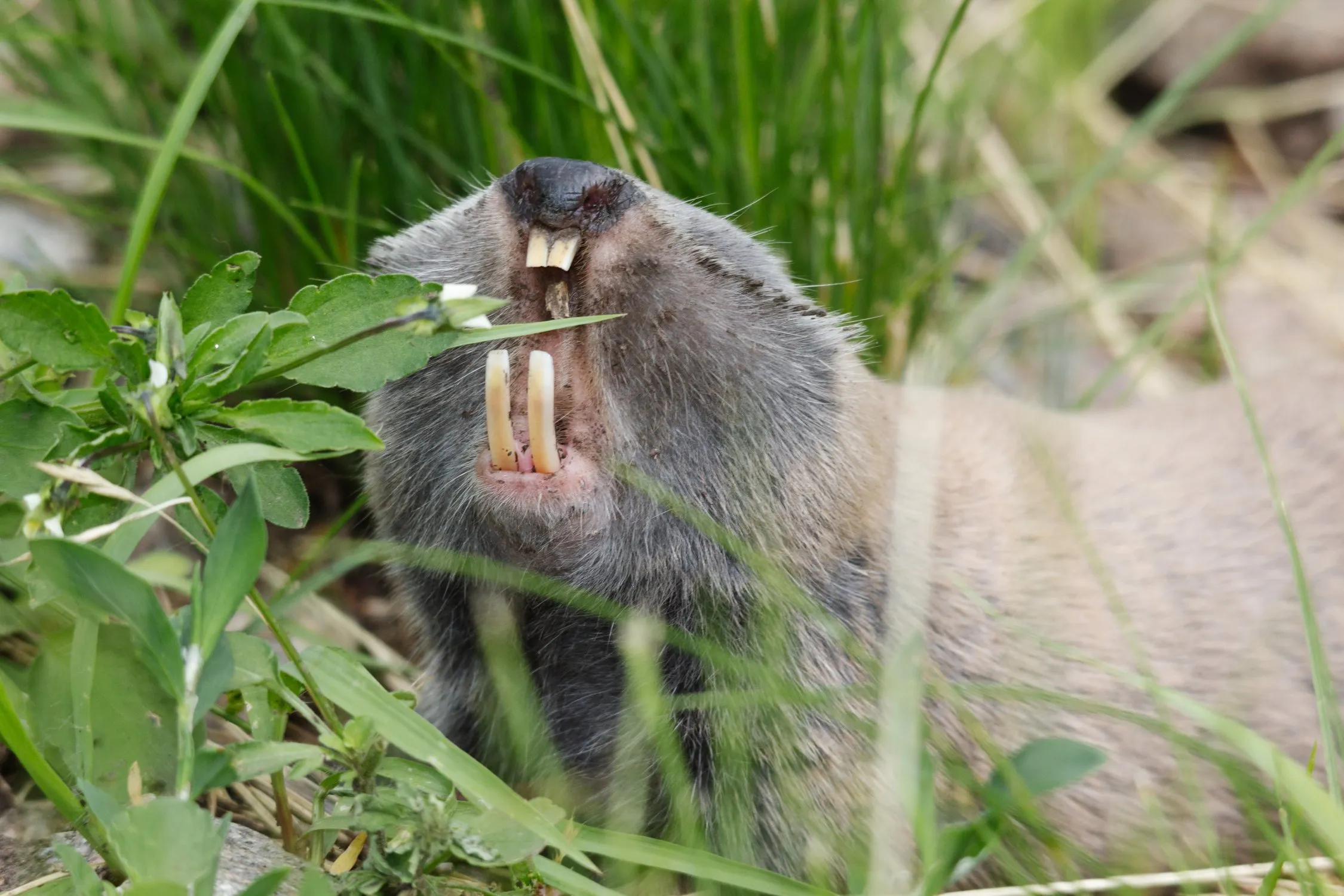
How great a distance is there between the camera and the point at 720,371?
190cm

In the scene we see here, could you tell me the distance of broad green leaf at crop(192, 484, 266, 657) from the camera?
151 cm

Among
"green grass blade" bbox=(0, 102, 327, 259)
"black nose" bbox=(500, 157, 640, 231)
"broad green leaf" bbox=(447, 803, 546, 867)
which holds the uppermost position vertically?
"green grass blade" bbox=(0, 102, 327, 259)

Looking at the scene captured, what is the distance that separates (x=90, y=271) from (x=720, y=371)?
249 cm

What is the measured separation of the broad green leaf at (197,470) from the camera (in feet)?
5.35

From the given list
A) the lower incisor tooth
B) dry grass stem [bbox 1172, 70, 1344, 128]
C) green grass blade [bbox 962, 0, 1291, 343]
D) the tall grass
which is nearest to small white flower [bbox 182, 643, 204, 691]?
the lower incisor tooth

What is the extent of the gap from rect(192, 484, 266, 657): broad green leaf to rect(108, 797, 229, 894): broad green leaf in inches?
7.6

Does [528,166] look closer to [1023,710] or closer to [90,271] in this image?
[1023,710]

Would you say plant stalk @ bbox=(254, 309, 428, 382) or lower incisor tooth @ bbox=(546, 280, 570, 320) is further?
lower incisor tooth @ bbox=(546, 280, 570, 320)

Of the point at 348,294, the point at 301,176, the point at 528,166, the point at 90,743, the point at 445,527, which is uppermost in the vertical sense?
the point at 301,176

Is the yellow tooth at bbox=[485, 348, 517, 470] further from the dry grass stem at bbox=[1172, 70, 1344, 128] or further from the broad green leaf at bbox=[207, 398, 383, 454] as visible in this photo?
the dry grass stem at bbox=[1172, 70, 1344, 128]

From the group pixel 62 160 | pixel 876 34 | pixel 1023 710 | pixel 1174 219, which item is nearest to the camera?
pixel 1023 710

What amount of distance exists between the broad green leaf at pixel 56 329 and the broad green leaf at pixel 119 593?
1.11 feet

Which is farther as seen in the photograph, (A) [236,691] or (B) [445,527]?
(B) [445,527]

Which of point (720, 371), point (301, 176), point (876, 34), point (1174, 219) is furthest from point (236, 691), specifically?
point (1174, 219)
